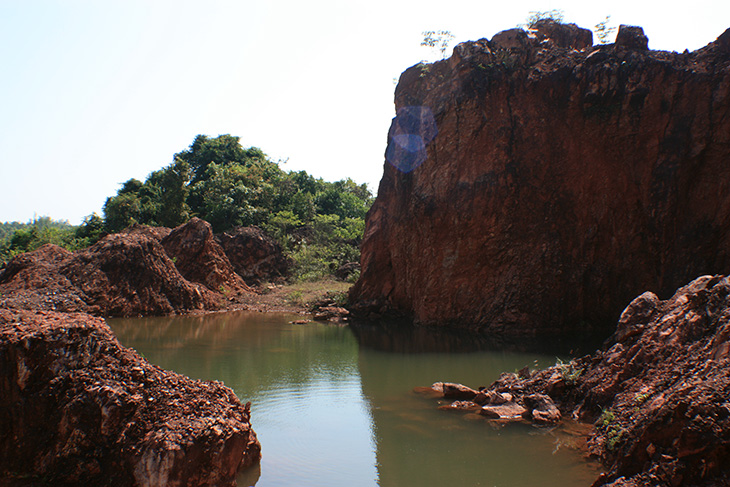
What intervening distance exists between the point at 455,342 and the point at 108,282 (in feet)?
41.0

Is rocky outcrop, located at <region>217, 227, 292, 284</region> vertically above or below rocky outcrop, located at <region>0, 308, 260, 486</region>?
above

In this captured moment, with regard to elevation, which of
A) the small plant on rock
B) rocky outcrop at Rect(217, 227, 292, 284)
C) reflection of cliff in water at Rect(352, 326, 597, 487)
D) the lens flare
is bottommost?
reflection of cliff in water at Rect(352, 326, 597, 487)

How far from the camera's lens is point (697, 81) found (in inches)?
565

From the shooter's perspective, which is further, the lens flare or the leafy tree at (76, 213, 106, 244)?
the leafy tree at (76, 213, 106, 244)

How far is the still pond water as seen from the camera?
217 inches

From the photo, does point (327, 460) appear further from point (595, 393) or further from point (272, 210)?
point (272, 210)

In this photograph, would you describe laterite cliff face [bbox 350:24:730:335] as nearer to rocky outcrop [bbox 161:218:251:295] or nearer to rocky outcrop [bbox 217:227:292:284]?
rocky outcrop [bbox 161:218:251:295]

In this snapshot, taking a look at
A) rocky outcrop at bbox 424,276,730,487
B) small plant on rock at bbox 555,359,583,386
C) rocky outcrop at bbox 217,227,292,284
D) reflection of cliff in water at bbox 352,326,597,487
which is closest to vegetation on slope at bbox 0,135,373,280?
rocky outcrop at bbox 217,227,292,284

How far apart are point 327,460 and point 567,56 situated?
49.7ft

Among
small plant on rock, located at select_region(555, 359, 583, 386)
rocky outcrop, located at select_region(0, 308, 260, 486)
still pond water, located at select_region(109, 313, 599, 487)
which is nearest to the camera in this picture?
rocky outcrop, located at select_region(0, 308, 260, 486)

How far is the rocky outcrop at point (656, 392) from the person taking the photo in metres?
3.99

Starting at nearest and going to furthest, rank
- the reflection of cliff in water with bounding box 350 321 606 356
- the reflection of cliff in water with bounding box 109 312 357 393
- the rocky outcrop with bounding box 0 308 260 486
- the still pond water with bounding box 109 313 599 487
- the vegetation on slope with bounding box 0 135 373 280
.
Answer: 1. the rocky outcrop with bounding box 0 308 260 486
2. the still pond water with bounding box 109 313 599 487
3. the reflection of cliff in water with bounding box 109 312 357 393
4. the reflection of cliff in water with bounding box 350 321 606 356
5. the vegetation on slope with bounding box 0 135 373 280

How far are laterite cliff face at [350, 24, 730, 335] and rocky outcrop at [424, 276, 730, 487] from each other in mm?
7832

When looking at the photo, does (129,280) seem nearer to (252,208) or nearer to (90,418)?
A: (252,208)
